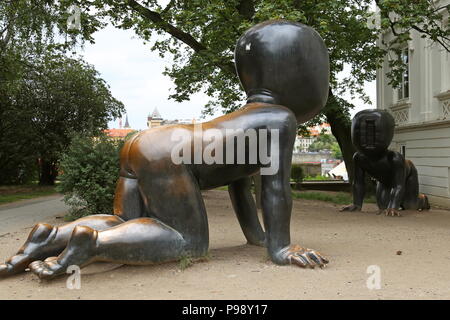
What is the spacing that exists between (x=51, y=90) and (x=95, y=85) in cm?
297

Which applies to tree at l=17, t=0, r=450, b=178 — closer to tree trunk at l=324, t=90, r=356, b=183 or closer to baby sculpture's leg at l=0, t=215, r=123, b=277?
tree trunk at l=324, t=90, r=356, b=183

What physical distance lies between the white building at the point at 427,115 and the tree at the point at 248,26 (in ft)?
6.54

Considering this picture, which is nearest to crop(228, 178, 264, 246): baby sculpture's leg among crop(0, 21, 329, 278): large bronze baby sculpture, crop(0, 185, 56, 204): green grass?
crop(0, 21, 329, 278): large bronze baby sculpture

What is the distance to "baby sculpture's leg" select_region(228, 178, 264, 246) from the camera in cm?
550

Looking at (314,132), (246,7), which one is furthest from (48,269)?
(314,132)

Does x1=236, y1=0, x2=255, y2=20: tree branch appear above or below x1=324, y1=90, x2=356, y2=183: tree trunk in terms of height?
above

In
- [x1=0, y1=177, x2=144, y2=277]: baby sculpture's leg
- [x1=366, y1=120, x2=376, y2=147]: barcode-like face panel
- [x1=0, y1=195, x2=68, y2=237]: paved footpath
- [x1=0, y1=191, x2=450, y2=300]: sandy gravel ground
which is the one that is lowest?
[x1=0, y1=195, x2=68, y2=237]: paved footpath

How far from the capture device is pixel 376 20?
9.23 m

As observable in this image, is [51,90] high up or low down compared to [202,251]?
up

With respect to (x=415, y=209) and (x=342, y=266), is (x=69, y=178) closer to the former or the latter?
(x=342, y=266)

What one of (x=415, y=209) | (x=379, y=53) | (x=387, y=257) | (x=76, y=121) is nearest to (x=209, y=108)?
(x=379, y=53)

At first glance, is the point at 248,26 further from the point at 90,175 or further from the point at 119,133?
the point at 119,133

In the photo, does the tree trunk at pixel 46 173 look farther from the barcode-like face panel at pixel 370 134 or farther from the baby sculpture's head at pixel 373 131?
the barcode-like face panel at pixel 370 134

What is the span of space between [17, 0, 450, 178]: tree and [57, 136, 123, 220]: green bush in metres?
3.50
